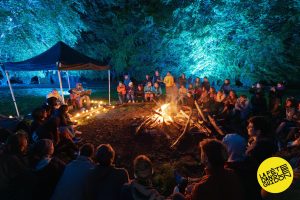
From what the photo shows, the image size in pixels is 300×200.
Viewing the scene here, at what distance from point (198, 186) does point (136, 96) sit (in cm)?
1196

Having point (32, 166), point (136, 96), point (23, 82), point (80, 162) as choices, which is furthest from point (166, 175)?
point (23, 82)

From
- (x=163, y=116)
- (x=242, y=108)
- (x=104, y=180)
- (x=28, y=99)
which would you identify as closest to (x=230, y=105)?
(x=242, y=108)

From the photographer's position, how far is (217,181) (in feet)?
8.20

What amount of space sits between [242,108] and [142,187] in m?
6.68

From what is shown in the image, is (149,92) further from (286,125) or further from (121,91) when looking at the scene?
(286,125)

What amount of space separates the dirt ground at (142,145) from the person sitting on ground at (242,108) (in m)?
2.08

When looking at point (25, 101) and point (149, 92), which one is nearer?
point (149, 92)

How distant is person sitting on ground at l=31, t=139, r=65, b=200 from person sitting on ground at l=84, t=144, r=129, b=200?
22.5 inches

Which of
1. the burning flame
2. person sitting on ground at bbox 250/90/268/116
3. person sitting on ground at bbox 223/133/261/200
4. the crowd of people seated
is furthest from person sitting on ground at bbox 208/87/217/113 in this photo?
person sitting on ground at bbox 223/133/261/200

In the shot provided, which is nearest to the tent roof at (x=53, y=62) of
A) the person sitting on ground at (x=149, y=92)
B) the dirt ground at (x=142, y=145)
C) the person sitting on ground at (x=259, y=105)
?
the dirt ground at (x=142, y=145)

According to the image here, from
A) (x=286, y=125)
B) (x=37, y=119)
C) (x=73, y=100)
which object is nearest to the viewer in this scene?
(x=37, y=119)

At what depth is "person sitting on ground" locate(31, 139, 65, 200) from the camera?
314cm

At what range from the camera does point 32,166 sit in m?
3.39

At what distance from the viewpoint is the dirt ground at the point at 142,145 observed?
18.4 feet
